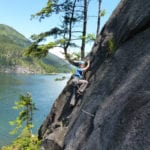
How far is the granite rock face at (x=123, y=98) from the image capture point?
682cm

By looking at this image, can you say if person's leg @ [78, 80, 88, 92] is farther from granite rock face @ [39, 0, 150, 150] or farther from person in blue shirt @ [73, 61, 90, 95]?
granite rock face @ [39, 0, 150, 150]

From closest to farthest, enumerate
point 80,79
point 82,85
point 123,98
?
1. point 123,98
2. point 82,85
3. point 80,79

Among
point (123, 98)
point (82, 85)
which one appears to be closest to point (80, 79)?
point (82, 85)

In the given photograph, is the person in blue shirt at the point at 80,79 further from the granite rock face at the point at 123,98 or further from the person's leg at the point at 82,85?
the granite rock face at the point at 123,98

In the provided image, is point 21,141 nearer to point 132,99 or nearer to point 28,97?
point 28,97

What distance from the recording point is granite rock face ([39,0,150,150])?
682cm

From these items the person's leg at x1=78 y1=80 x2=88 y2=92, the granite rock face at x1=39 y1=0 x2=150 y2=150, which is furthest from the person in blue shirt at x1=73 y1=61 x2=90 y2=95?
the granite rock face at x1=39 y1=0 x2=150 y2=150

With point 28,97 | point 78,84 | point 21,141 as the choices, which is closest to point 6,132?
point 28,97

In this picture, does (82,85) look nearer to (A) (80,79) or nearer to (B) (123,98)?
(A) (80,79)

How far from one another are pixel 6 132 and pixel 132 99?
48793 mm

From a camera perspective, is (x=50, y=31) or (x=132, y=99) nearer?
(x=132, y=99)

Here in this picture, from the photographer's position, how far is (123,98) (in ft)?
26.1

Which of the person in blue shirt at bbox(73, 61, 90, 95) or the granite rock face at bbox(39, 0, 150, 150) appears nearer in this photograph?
the granite rock face at bbox(39, 0, 150, 150)

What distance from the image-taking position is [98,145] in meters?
8.10
